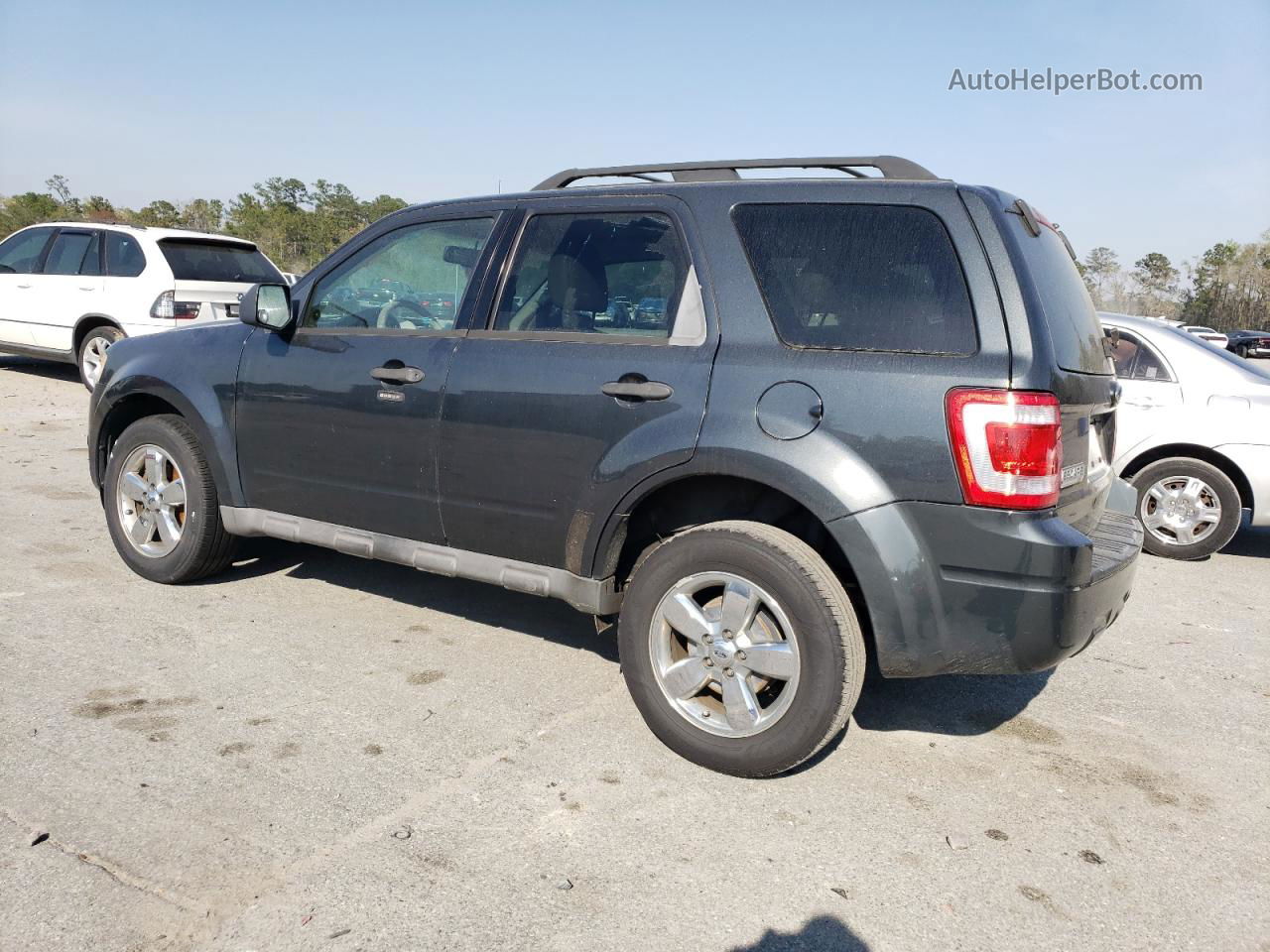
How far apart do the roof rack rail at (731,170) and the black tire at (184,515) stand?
2.15 metres

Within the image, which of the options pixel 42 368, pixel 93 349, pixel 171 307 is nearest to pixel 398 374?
pixel 171 307

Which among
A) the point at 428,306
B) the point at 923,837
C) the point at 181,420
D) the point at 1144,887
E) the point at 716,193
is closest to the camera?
the point at 1144,887

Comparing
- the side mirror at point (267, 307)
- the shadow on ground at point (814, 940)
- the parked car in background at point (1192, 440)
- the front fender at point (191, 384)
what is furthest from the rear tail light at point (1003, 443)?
the parked car in background at point (1192, 440)

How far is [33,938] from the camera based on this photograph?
91.1 inches

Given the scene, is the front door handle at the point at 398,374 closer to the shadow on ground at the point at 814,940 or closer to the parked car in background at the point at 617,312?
the parked car in background at the point at 617,312

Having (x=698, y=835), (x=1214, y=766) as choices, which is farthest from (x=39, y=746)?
(x=1214, y=766)

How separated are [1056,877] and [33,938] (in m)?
2.61

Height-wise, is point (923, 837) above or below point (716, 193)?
below

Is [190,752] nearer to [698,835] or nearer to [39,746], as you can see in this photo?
[39,746]

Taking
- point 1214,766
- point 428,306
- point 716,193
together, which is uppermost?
point 716,193

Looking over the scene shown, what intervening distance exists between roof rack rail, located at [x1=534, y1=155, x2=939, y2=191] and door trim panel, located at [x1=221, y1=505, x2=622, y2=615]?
1.52m

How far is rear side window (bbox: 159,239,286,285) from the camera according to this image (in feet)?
34.6

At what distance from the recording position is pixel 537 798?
3.08 meters

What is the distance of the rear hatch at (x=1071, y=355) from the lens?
3018 mm
